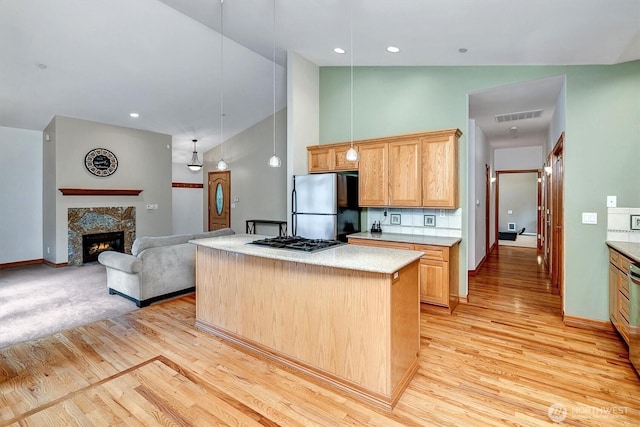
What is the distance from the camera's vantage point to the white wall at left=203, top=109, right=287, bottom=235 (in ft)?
24.0

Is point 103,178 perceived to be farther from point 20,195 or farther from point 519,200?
point 519,200

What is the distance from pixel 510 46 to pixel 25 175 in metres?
8.60

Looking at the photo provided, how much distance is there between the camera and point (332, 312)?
238 cm

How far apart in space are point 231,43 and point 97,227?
15.9ft

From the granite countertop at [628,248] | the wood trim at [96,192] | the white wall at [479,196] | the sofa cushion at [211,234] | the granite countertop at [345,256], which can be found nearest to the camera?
the granite countertop at [345,256]

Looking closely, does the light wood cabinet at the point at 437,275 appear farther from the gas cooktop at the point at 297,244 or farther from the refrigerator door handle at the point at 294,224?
the refrigerator door handle at the point at 294,224

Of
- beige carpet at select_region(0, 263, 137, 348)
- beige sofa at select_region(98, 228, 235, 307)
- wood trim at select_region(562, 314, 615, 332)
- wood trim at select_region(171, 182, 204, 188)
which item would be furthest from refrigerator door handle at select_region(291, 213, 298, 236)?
wood trim at select_region(171, 182, 204, 188)

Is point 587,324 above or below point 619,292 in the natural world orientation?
below

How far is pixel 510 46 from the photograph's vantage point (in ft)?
10.6

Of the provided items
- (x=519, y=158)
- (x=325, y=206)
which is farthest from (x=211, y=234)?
(x=519, y=158)

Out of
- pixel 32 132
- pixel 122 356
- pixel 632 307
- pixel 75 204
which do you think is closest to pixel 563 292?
pixel 632 307

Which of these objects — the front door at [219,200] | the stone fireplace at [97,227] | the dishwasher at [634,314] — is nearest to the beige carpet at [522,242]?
the dishwasher at [634,314]

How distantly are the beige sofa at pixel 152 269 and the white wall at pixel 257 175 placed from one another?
2938mm

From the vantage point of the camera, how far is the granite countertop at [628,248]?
8.30 ft
